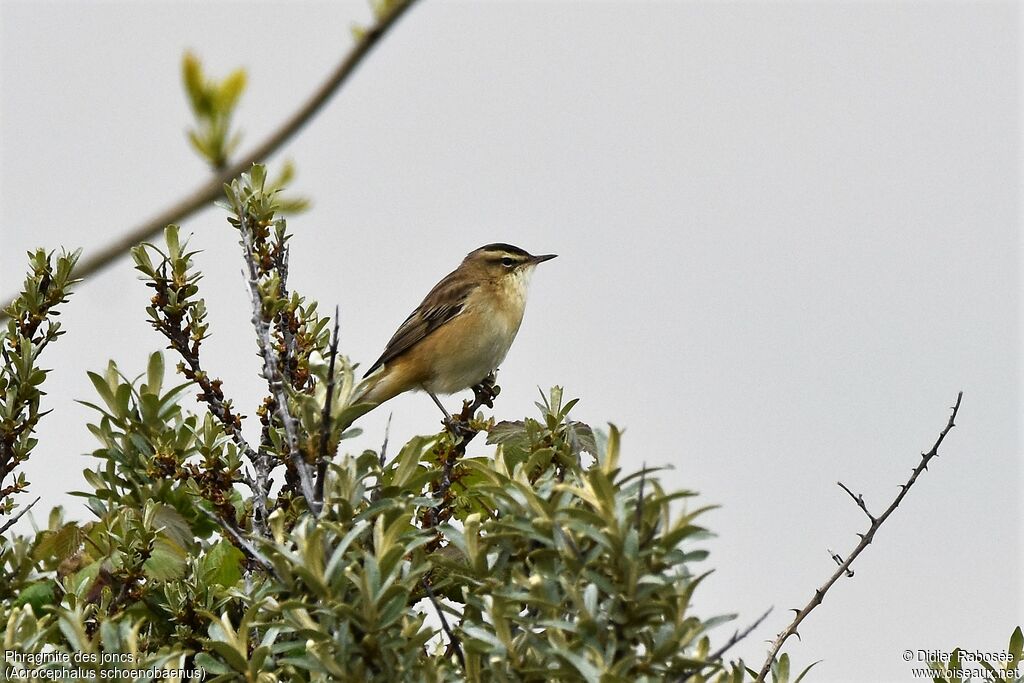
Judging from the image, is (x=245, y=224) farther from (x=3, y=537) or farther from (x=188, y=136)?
(x=188, y=136)

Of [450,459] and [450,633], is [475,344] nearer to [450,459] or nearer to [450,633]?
[450,459]

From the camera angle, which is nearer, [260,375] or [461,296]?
[260,375]

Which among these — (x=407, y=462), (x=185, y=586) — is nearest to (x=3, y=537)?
(x=185, y=586)

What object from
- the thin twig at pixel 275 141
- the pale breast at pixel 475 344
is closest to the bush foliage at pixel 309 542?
the thin twig at pixel 275 141

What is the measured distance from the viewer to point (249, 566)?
3783 mm

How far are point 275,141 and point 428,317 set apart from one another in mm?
7423

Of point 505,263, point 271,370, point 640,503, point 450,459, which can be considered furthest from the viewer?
point 505,263

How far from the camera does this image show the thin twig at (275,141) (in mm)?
1495

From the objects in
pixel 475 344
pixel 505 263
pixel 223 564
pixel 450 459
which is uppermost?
pixel 505 263

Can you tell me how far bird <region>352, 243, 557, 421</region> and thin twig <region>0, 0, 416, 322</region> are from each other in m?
6.74

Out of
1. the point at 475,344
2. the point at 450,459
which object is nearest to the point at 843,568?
the point at 450,459

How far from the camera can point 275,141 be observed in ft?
5.04

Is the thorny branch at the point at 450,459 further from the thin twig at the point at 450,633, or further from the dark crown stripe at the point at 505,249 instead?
the dark crown stripe at the point at 505,249

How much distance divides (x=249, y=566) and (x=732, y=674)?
4.95ft
